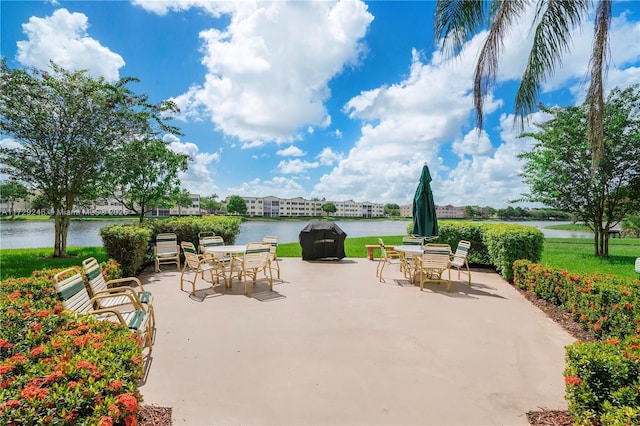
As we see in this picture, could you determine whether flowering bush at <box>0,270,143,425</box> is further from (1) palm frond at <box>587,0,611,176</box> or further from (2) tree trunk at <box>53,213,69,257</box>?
(2) tree trunk at <box>53,213,69,257</box>

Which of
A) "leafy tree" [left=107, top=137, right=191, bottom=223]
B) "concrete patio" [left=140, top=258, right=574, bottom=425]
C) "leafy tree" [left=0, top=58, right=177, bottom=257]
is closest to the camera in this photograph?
"concrete patio" [left=140, top=258, right=574, bottom=425]

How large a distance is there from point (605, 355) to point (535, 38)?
181 inches

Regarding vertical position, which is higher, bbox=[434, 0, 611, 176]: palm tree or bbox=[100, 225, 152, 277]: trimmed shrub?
bbox=[434, 0, 611, 176]: palm tree

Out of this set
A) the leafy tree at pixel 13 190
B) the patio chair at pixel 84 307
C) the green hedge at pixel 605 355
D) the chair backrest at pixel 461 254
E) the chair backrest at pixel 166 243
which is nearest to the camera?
the green hedge at pixel 605 355

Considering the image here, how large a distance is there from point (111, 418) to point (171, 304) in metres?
3.79

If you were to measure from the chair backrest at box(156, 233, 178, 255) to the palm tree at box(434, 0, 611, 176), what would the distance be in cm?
758

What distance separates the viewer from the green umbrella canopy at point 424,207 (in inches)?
296

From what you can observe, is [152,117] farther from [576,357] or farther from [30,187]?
[576,357]

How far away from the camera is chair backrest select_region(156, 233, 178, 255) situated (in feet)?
26.1

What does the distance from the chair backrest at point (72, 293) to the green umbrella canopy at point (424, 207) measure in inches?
258

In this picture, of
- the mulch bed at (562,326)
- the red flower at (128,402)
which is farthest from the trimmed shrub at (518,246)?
the red flower at (128,402)

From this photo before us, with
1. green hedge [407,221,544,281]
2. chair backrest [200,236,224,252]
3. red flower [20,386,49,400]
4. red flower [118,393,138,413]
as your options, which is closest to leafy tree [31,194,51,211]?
chair backrest [200,236,224,252]

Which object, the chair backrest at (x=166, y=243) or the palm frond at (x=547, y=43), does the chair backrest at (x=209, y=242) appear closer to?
the chair backrest at (x=166, y=243)

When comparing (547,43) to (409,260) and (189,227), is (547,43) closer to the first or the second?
(409,260)
